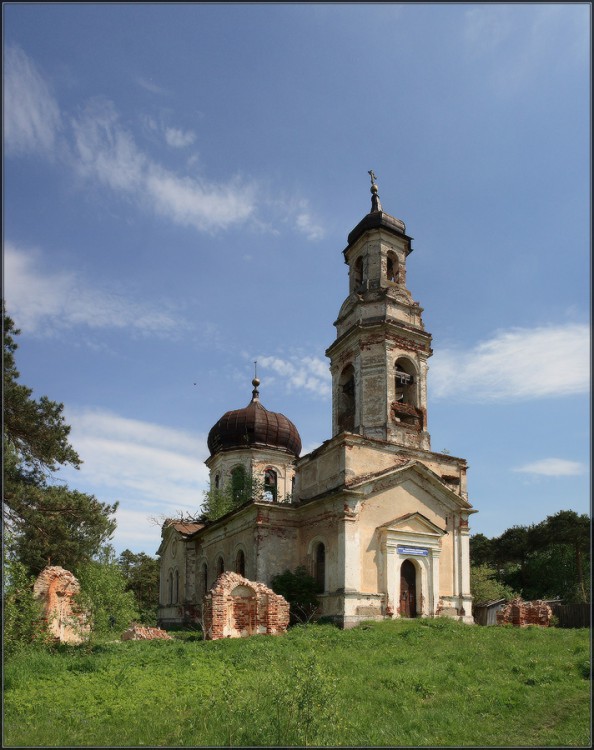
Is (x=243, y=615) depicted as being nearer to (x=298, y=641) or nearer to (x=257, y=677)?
(x=298, y=641)

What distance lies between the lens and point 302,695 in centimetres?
824

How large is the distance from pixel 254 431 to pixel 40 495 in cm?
1813

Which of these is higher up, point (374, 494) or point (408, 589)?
point (374, 494)

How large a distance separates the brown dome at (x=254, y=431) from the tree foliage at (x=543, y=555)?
2031cm

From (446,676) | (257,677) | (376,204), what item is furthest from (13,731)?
(376,204)

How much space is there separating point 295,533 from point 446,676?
1170cm

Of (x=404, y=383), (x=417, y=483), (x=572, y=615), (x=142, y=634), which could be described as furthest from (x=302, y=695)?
(x=572, y=615)

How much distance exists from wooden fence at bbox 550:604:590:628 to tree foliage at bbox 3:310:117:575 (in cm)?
1784

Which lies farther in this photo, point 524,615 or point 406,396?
point 406,396

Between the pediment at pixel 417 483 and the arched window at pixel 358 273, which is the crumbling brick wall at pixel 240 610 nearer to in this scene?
the pediment at pixel 417 483

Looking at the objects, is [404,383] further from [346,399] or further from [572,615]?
[572,615]

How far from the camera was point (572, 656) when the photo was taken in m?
13.4

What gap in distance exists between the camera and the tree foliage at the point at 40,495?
16.1 meters

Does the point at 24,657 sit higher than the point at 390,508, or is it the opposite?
the point at 390,508
